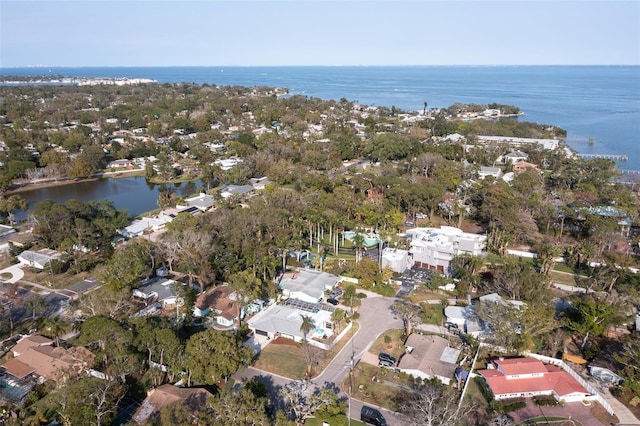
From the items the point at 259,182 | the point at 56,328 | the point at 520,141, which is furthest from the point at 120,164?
the point at 520,141

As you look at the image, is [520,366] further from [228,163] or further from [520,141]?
[520,141]

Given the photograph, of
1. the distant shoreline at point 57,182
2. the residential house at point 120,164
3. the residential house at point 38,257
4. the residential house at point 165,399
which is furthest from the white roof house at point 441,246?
the residential house at point 120,164

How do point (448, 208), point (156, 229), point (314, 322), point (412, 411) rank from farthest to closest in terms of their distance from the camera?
1. point (448, 208)
2. point (156, 229)
3. point (314, 322)
4. point (412, 411)

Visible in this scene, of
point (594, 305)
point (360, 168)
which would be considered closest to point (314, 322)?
point (594, 305)

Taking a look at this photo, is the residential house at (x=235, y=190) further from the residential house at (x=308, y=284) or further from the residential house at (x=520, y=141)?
the residential house at (x=520, y=141)

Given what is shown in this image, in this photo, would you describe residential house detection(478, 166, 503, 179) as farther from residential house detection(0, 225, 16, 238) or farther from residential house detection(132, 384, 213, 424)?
residential house detection(0, 225, 16, 238)

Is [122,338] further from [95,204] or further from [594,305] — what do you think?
[594,305]
